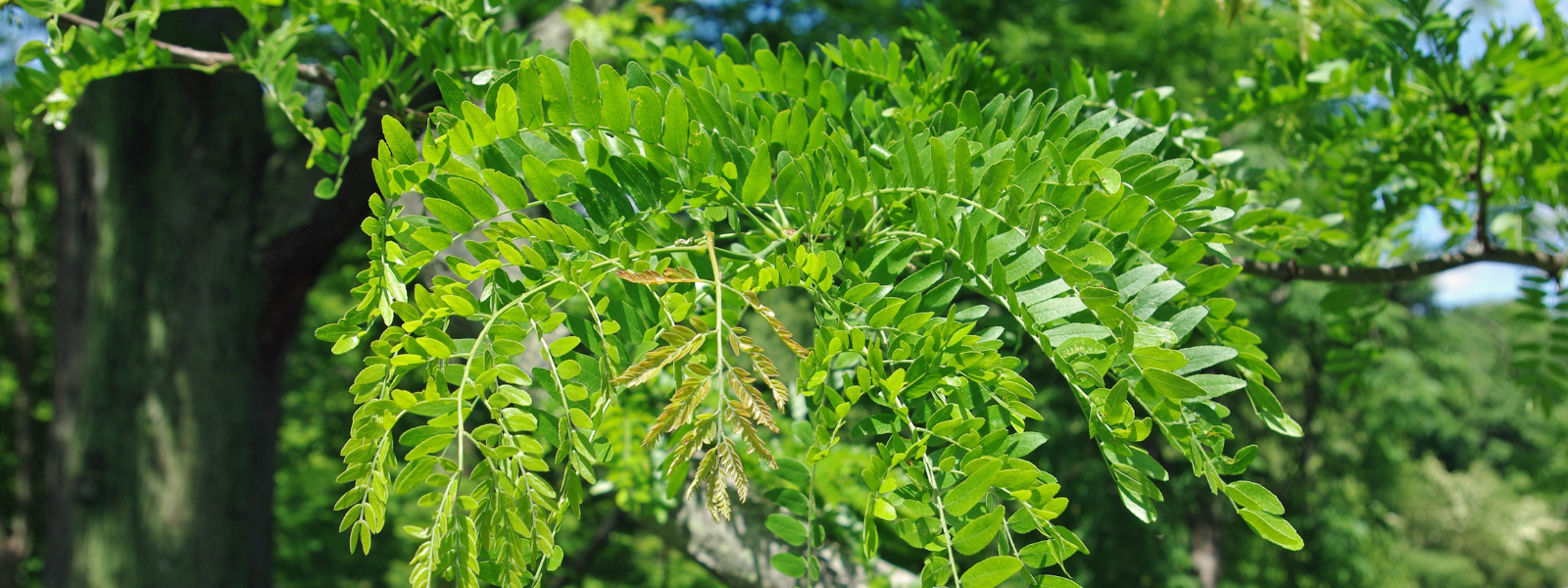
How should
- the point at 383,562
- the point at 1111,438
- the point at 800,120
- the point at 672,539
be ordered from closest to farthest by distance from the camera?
the point at 1111,438, the point at 800,120, the point at 672,539, the point at 383,562

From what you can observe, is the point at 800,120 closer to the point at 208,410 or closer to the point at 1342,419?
the point at 208,410

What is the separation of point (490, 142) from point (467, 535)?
0.40 meters

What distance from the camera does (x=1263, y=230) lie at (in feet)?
4.25

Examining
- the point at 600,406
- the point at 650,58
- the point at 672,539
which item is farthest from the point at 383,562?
the point at 600,406

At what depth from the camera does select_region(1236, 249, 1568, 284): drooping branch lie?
1663 millimetres

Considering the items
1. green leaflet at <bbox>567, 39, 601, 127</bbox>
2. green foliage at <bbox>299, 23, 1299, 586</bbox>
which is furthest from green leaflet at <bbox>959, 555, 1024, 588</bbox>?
green leaflet at <bbox>567, 39, 601, 127</bbox>

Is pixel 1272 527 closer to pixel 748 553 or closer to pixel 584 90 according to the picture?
pixel 584 90

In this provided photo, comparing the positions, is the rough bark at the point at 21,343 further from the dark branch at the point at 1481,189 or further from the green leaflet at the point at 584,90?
the dark branch at the point at 1481,189

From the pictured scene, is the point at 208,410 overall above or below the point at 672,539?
below

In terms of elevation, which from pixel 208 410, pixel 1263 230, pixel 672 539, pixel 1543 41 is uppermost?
pixel 1543 41

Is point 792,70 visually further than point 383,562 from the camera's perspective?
No

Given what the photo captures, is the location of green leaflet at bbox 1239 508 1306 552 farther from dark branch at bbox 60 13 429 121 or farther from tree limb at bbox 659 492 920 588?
dark branch at bbox 60 13 429 121

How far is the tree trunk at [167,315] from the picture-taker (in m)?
2.88

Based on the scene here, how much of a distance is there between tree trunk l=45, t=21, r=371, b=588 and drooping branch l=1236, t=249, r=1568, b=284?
8.95 feet
